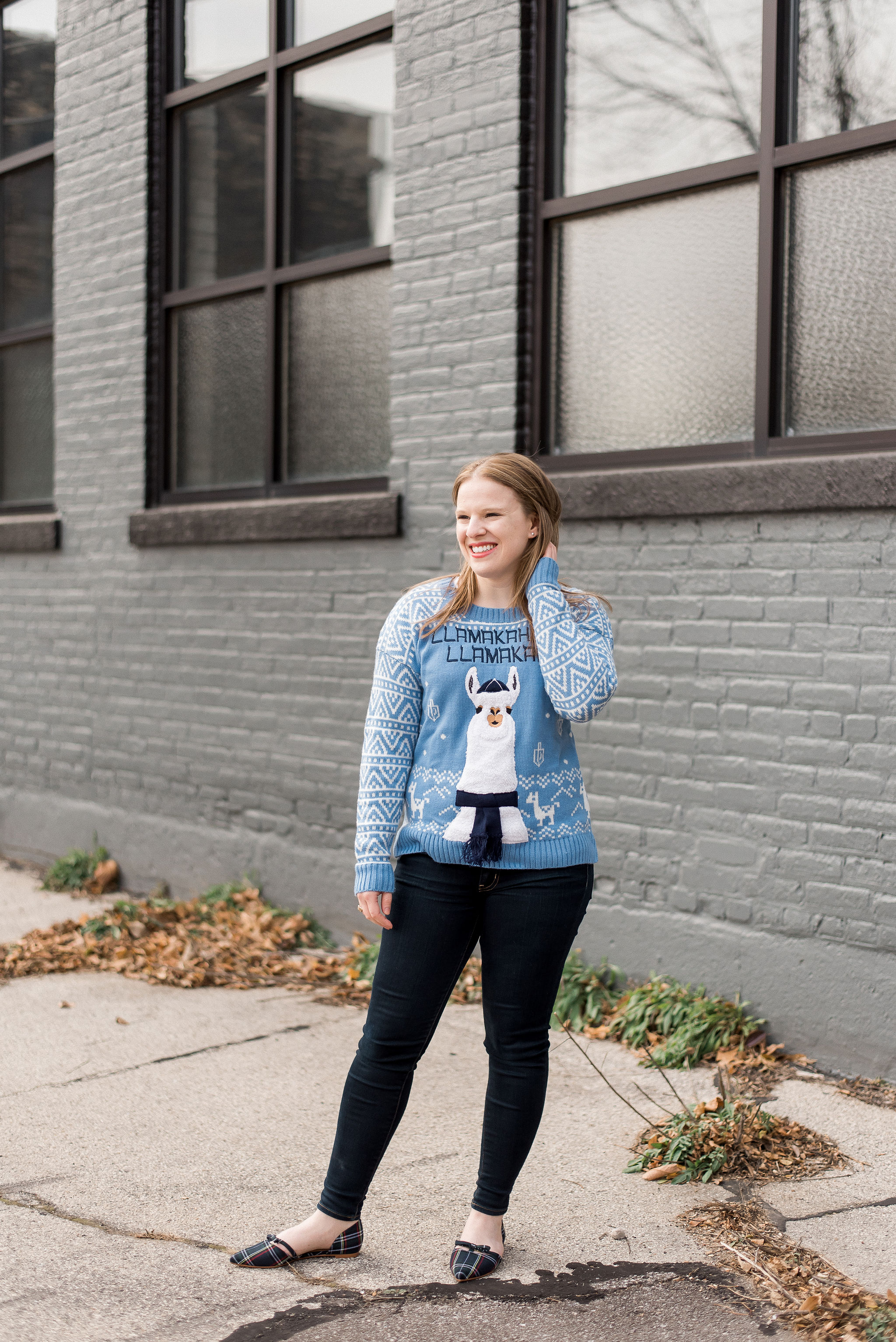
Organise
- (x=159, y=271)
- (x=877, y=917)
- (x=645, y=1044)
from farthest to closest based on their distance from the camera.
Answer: (x=159, y=271) → (x=645, y=1044) → (x=877, y=917)

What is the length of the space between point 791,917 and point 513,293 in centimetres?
260

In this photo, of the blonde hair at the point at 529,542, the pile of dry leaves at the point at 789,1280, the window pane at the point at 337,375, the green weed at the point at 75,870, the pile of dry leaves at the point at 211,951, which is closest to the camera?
the pile of dry leaves at the point at 789,1280

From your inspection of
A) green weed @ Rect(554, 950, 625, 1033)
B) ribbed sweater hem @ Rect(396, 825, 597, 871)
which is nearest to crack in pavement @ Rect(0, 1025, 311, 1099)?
green weed @ Rect(554, 950, 625, 1033)

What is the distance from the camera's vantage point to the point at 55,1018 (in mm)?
4879

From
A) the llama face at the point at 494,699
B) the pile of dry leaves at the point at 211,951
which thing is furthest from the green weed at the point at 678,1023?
the llama face at the point at 494,699

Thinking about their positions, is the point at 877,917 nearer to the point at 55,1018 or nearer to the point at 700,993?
the point at 700,993

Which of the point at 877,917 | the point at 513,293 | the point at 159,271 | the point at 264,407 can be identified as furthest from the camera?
the point at 159,271

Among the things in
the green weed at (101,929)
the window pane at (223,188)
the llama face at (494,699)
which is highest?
the window pane at (223,188)

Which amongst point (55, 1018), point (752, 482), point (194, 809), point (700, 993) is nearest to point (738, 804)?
point (700, 993)

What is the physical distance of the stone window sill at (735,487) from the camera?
4070 millimetres

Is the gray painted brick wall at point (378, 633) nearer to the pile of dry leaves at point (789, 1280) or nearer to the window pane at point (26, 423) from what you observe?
the window pane at point (26, 423)

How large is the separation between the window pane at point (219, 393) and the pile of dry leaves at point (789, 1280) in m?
4.39

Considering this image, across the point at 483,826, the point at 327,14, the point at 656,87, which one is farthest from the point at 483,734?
the point at 327,14

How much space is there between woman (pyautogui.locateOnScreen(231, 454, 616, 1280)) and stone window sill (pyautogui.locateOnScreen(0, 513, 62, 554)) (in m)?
5.07
